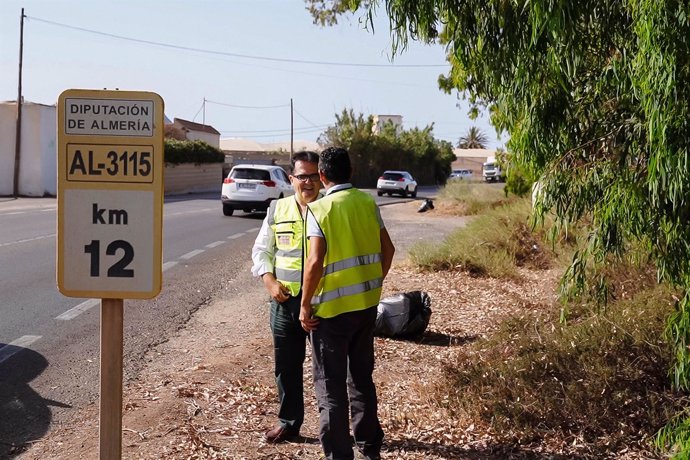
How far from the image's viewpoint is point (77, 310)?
940 centimetres

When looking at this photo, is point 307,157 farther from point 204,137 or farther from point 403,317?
point 204,137

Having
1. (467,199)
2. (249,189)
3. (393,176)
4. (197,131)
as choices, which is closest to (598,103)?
(249,189)

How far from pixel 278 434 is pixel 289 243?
3.81ft

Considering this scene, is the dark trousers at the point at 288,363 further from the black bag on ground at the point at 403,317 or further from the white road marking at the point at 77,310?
the white road marking at the point at 77,310

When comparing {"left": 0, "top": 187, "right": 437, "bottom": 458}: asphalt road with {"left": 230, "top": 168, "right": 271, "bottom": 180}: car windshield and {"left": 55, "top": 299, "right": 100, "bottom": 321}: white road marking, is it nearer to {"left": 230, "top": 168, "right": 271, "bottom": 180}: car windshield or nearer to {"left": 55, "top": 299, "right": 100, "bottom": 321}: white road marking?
{"left": 55, "top": 299, "right": 100, "bottom": 321}: white road marking

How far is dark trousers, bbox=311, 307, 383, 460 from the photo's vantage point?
4.58 meters

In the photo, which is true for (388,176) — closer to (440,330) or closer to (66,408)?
(440,330)

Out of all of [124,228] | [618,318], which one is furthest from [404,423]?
[124,228]

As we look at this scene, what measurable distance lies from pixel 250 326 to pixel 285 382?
3.72m

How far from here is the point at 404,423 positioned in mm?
5512

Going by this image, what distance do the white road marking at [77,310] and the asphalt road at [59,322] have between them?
0.04 feet

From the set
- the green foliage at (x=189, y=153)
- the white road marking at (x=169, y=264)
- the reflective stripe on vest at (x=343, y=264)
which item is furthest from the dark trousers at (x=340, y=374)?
the green foliage at (x=189, y=153)

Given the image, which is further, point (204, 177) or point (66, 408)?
point (204, 177)

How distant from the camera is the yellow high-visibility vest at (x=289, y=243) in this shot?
503 centimetres
